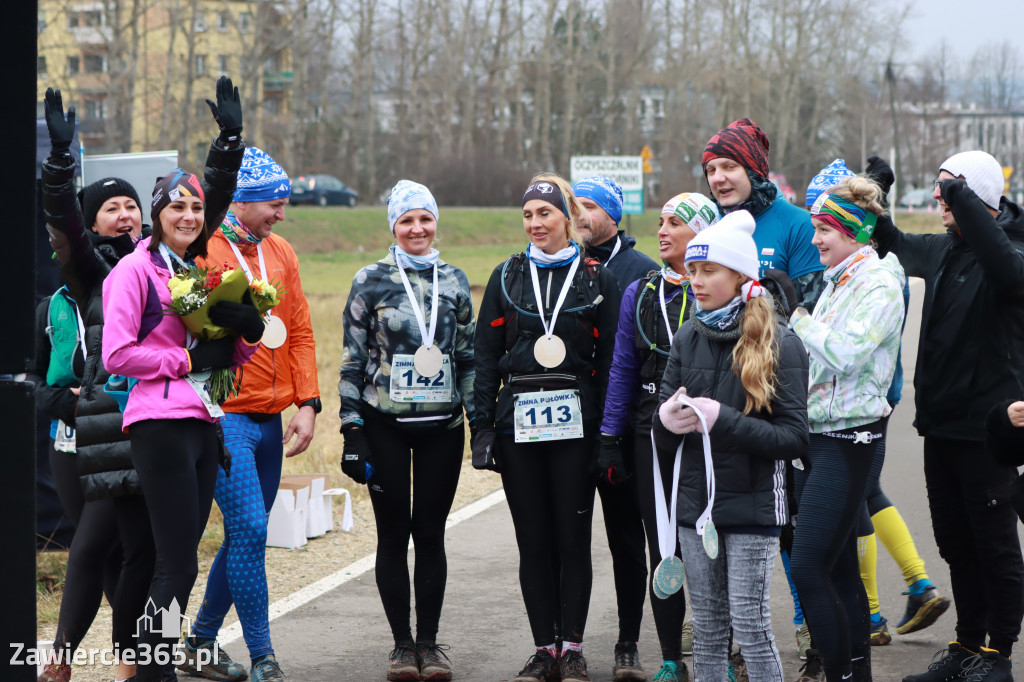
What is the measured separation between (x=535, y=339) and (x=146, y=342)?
166 cm

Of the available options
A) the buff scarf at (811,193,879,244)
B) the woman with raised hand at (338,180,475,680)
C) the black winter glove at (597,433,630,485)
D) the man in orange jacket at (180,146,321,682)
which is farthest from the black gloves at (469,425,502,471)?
the buff scarf at (811,193,879,244)

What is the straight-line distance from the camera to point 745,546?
393 centimetres

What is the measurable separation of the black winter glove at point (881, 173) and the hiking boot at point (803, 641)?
6.60 feet

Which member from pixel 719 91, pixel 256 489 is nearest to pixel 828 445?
pixel 256 489

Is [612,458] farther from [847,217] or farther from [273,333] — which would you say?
[273,333]

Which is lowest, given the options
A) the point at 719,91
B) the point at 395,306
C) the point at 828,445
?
the point at 828,445

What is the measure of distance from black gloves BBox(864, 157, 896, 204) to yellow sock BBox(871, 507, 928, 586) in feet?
5.82

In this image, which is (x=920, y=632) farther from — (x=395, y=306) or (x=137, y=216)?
(x=137, y=216)

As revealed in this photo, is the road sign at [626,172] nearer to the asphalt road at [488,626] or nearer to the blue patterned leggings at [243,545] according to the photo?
the asphalt road at [488,626]

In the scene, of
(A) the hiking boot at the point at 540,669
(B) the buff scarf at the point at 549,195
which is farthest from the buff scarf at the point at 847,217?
(A) the hiking boot at the point at 540,669

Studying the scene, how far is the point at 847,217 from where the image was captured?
14.8ft

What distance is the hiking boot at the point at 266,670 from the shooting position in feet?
Result: 16.0

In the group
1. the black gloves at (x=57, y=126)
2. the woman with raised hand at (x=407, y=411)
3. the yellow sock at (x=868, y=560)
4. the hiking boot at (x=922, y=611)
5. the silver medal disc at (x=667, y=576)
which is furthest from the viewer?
the hiking boot at (x=922, y=611)

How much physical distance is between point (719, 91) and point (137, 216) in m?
85.0
